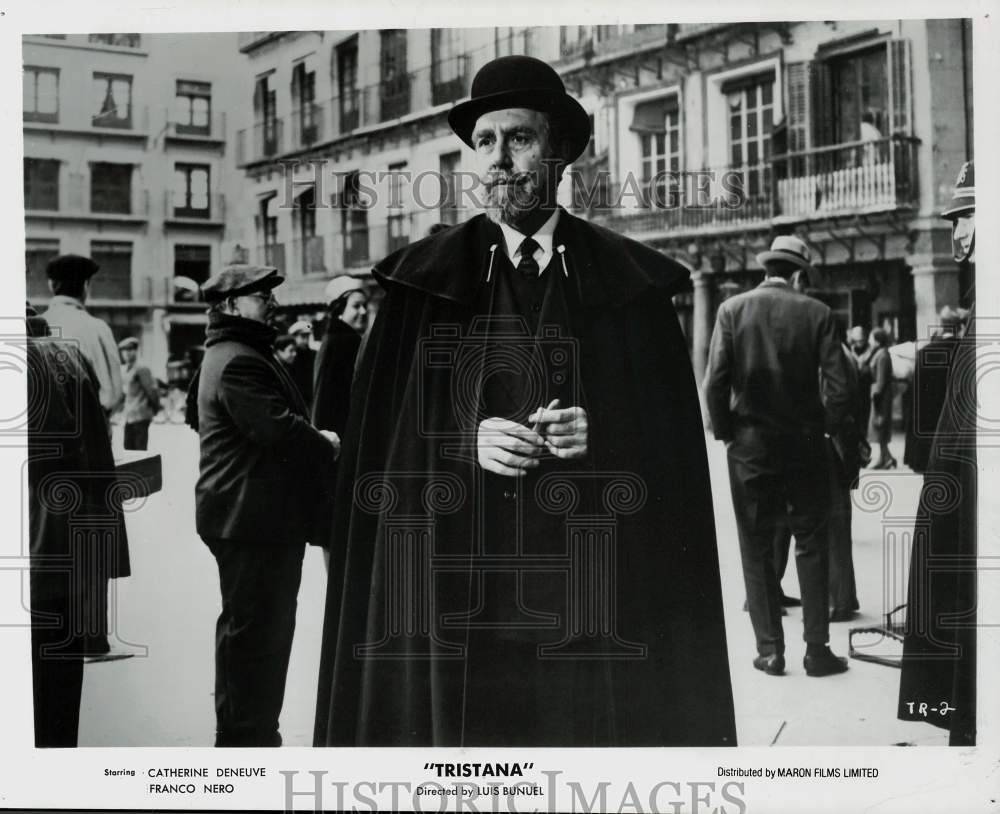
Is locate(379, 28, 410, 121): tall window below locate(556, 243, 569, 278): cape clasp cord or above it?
above

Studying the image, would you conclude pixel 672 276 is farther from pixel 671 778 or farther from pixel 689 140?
pixel 671 778

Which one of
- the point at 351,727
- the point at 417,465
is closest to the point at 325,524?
the point at 417,465

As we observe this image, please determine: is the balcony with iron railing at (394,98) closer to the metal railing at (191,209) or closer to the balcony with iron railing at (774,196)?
the metal railing at (191,209)

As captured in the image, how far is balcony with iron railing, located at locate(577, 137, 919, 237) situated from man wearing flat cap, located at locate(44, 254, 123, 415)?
1841 mm

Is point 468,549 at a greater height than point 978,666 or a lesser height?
greater

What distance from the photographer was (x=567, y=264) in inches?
147

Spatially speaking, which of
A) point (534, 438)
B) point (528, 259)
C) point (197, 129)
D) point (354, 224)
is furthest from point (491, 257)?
point (197, 129)

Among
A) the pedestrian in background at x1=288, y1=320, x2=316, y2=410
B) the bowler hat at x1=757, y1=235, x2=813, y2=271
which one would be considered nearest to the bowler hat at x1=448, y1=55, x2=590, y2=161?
the bowler hat at x1=757, y1=235, x2=813, y2=271

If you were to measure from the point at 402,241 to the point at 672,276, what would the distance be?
3.20 ft

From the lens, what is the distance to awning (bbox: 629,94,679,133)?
→ 386 centimetres

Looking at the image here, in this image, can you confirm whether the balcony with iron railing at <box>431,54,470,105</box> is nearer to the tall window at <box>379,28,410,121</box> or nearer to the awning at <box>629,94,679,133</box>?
the tall window at <box>379,28,410,121</box>

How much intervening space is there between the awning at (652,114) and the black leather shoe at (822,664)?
196 cm

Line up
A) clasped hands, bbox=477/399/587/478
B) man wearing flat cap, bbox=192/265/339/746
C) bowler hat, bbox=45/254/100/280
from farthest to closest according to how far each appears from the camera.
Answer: bowler hat, bbox=45/254/100/280 < man wearing flat cap, bbox=192/265/339/746 < clasped hands, bbox=477/399/587/478

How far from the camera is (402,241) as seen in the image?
Answer: 12.7ft
